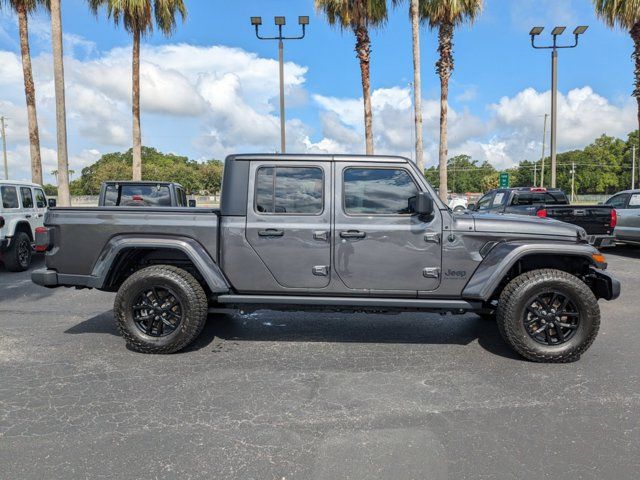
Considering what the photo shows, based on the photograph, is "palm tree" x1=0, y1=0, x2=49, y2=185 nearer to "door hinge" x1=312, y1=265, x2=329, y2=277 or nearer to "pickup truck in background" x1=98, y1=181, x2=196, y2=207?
"pickup truck in background" x1=98, y1=181, x2=196, y2=207

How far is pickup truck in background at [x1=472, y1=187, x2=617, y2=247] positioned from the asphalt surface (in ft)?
11.0

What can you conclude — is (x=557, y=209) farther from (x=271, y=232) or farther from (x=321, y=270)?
(x=271, y=232)

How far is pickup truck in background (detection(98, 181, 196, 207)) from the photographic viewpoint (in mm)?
10539

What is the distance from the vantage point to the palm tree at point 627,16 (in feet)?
55.7

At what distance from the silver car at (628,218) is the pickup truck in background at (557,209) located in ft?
4.42

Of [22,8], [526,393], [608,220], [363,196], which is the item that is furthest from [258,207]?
[22,8]

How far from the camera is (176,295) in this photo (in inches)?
175

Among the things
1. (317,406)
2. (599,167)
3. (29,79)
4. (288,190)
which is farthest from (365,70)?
(599,167)

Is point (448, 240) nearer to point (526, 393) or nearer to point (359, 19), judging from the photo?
point (526, 393)

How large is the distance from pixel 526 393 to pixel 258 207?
285cm

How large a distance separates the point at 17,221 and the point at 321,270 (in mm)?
8068

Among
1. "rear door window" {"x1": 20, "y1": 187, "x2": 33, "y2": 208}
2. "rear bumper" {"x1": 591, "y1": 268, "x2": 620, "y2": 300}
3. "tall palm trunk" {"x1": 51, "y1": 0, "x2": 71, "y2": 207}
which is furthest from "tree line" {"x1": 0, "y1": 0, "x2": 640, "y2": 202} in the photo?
"rear bumper" {"x1": 591, "y1": 268, "x2": 620, "y2": 300}

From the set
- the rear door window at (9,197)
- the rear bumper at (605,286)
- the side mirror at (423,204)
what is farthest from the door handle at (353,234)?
the rear door window at (9,197)

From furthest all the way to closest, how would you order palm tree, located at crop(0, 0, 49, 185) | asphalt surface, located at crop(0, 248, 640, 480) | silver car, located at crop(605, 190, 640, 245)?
palm tree, located at crop(0, 0, 49, 185), silver car, located at crop(605, 190, 640, 245), asphalt surface, located at crop(0, 248, 640, 480)
